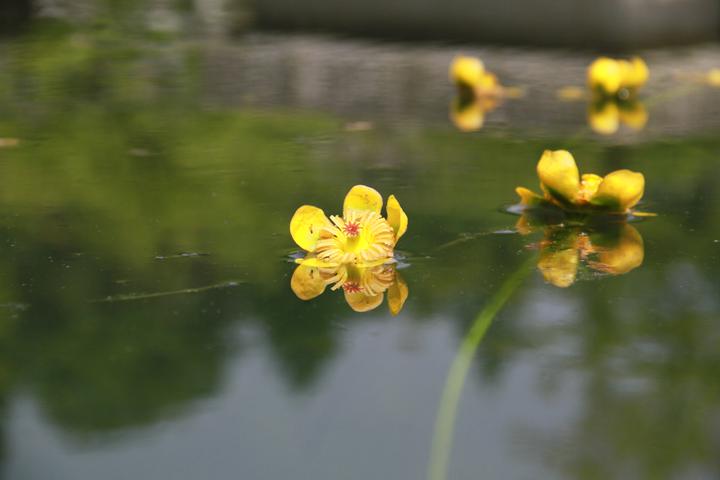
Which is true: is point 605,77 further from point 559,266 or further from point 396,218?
point 396,218

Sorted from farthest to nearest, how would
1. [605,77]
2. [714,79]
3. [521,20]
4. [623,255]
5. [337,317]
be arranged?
[521,20], [714,79], [605,77], [623,255], [337,317]

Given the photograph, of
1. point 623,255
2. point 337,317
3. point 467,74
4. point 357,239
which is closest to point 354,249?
point 357,239

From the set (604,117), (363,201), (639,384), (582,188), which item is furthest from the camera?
(604,117)

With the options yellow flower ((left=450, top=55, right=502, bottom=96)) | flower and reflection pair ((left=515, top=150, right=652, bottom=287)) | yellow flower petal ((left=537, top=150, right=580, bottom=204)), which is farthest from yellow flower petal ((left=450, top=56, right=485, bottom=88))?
yellow flower petal ((left=537, top=150, right=580, bottom=204))

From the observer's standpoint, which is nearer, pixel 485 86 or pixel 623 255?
pixel 623 255

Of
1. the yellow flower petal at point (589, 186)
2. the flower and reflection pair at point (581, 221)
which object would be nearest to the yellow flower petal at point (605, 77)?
the flower and reflection pair at point (581, 221)

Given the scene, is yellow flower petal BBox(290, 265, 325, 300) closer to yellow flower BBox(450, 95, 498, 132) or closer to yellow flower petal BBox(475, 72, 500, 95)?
yellow flower BBox(450, 95, 498, 132)

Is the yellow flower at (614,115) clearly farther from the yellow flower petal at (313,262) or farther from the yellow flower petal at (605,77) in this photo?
the yellow flower petal at (313,262)
